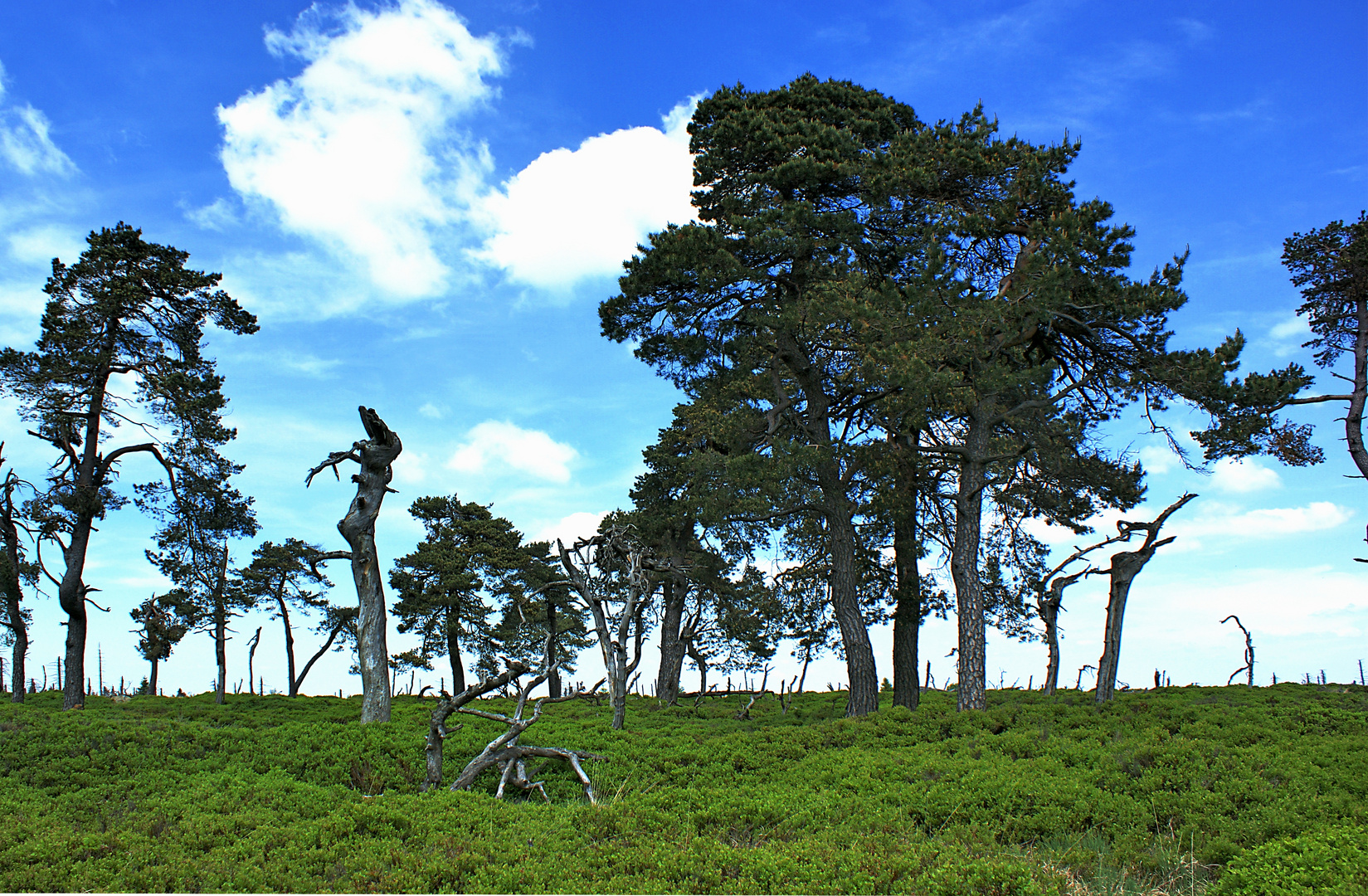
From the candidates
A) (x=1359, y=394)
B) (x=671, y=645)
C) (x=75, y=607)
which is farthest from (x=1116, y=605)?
(x=75, y=607)

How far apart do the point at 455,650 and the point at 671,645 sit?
10.4 meters

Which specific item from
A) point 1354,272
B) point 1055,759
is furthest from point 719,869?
point 1354,272

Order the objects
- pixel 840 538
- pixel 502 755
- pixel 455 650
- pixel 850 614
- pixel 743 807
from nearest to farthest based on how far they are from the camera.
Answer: pixel 743 807 < pixel 502 755 < pixel 850 614 < pixel 840 538 < pixel 455 650

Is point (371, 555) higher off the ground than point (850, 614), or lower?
higher

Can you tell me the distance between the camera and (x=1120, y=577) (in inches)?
766

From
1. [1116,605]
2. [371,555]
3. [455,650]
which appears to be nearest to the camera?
[1116,605]

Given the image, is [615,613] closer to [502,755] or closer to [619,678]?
[619,678]

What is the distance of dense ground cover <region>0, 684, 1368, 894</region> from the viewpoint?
8.57 meters

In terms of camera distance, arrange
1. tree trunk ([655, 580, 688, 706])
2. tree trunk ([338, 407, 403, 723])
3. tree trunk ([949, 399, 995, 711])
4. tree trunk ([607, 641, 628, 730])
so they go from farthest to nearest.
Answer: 1. tree trunk ([655, 580, 688, 706])
2. tree trunk ([338, 407, 403, 723])
3. tree trunk ([607, 641, 628, 730])
4. tree trunk ([949, 399, 995, 711])

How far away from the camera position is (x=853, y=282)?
61.0 ft

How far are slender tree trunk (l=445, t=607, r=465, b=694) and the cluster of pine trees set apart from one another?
11.9 metres

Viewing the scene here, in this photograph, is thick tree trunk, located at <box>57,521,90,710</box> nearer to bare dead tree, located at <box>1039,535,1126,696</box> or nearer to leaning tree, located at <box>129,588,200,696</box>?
leaning tree, located at <box>129,588,200,696</box>

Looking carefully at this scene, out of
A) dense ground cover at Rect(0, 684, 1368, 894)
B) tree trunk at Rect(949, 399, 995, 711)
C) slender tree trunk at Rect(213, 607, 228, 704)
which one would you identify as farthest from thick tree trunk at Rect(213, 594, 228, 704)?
tree trunk at Rect(949, 399, 995, 711)

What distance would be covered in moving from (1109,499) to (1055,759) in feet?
34.0
